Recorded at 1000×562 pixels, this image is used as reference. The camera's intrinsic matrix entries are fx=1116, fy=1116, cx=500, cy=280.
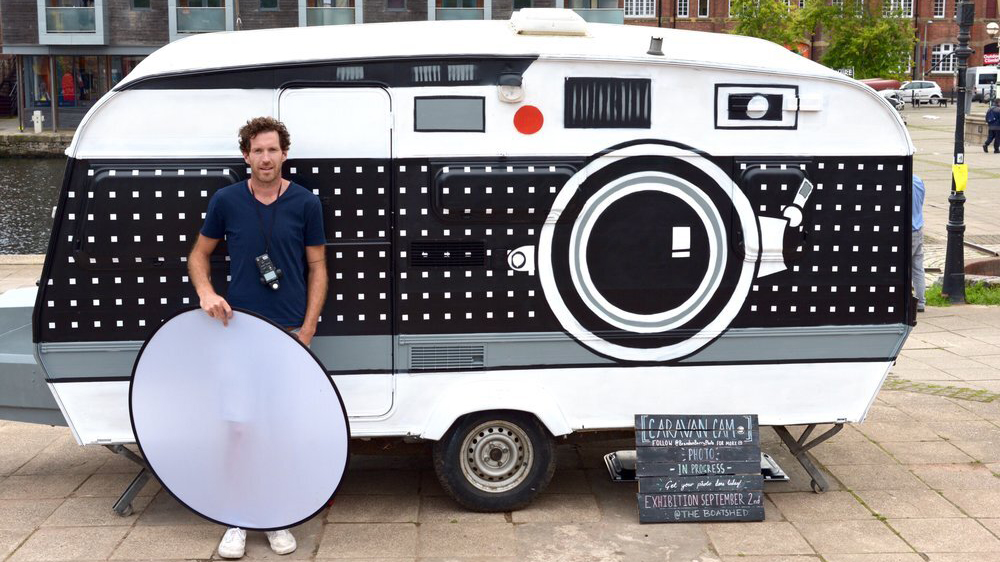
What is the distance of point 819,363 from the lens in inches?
246

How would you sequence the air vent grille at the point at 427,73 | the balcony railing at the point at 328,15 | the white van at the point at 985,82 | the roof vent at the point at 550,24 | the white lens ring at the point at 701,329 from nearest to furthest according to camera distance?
the air vent grille at the point at 427,73 < the white lens ring at the point at 701,329 < the roof vent at the point at 550,24 < the balcony railing at the point at 328,15 < the white van at the point at 985,82

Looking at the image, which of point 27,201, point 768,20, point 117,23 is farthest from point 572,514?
point 768,20

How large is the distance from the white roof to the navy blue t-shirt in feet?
2.42

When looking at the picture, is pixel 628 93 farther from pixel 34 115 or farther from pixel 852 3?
pixel 852 3

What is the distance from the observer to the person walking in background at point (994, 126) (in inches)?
1276

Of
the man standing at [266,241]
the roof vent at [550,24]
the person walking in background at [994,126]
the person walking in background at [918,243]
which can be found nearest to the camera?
the man standing at [266,241]

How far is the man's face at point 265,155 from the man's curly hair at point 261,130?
0.7 inches

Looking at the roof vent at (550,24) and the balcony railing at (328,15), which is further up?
the balcony railing at (328,15)

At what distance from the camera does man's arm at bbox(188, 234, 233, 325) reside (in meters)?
5.41

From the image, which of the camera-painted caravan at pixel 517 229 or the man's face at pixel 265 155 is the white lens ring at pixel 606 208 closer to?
the camera-painted caravan at pixel 517 229

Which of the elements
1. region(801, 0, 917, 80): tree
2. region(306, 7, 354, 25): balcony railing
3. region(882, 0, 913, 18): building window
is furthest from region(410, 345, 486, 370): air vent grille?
region(882, 0, 913, 18): building window

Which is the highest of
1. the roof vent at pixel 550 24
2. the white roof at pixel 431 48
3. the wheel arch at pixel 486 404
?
the roof vent at pixel 550 24

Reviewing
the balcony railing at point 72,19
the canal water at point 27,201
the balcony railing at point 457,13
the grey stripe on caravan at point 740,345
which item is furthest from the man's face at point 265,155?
the balcony railing at point 72,19

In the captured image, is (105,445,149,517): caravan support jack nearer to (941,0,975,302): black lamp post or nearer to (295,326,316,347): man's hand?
(295,326,316,347): man's hand
